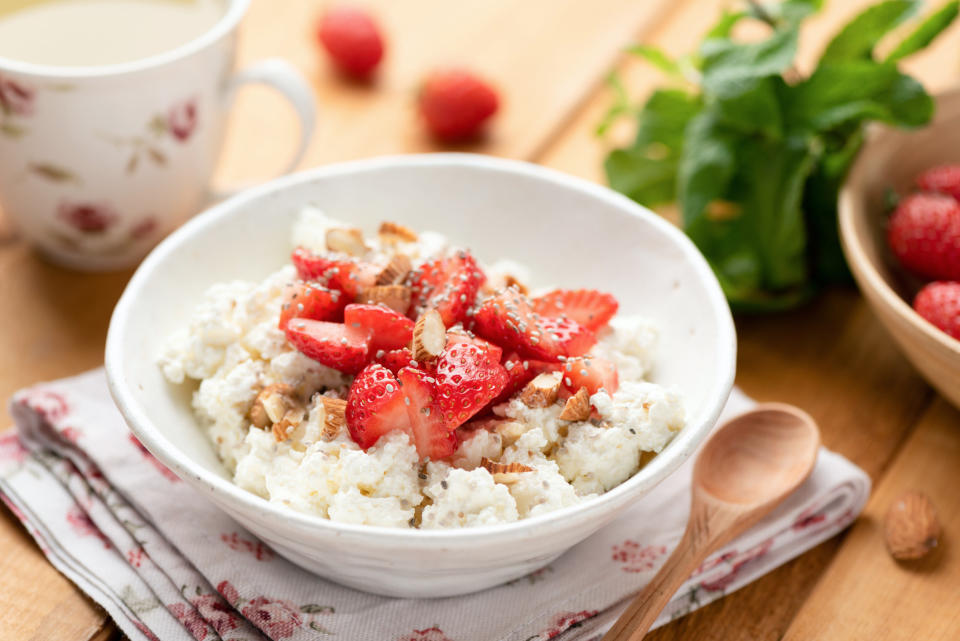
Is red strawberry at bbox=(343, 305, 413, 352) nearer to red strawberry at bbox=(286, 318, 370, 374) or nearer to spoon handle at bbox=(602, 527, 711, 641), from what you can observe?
red strawberry at bbox=(286, 318, 370, 374)

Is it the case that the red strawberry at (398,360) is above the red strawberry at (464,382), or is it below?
below

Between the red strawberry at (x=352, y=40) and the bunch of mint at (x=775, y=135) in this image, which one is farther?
the red strawberry at (x=352, y=40)

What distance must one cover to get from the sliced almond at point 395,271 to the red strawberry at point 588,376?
9.8 inches

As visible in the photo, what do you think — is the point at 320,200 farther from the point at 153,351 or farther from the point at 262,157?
the point at 262,157

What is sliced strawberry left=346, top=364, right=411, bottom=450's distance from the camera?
1.07 metres

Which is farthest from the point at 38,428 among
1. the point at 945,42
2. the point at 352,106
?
the point at 945,42

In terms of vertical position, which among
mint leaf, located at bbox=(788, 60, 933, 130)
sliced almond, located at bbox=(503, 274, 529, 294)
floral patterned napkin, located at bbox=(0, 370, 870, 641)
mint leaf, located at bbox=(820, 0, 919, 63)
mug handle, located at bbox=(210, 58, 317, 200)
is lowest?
floral patterned napkin, located at bbox=(0, 370, 870, 641)

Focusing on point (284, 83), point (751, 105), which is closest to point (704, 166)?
point (751, 105)

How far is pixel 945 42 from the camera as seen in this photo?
2230 mm

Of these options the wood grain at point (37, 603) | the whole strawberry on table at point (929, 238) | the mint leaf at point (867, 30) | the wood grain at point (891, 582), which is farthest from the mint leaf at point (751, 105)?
the wood grain at point (37, 603)

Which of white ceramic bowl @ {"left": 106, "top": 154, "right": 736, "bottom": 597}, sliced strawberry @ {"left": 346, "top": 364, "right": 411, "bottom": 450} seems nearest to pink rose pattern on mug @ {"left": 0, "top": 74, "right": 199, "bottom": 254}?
white ceramic bowl @ {"left": 106, "top": 154, "right": 736, "bottom": 597}

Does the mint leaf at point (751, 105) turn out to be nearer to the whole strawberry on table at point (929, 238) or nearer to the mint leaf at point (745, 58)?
the mint leaf at point (745, 58)

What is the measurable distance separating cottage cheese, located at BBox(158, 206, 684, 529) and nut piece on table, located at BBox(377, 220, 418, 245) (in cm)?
14

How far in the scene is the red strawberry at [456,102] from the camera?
1953 mm
